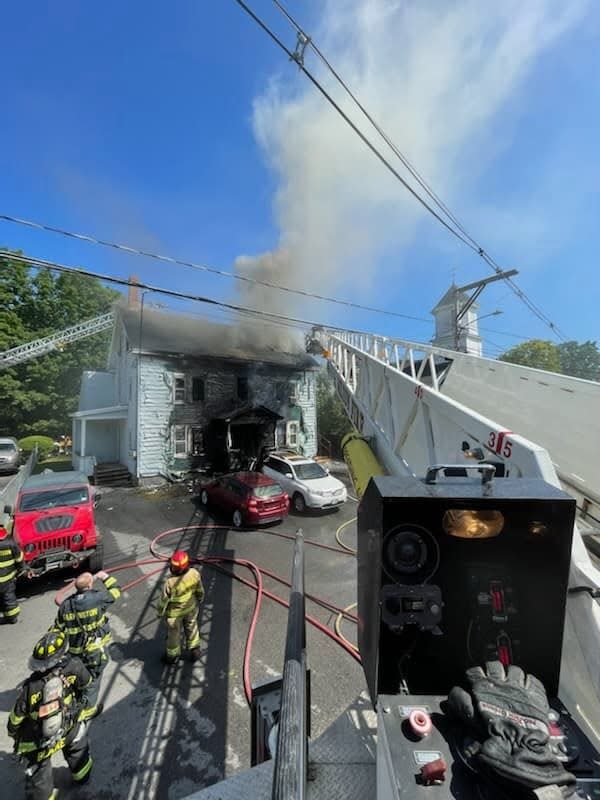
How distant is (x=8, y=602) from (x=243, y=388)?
537 inches

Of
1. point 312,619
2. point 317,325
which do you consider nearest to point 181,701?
point 312,619

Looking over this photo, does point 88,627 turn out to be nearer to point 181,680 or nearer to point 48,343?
point 181,680

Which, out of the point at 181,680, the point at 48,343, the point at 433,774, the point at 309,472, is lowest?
the point at 181,680

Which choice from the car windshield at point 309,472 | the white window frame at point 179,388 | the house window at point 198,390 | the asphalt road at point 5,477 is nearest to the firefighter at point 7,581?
the car windshield at point 309,472

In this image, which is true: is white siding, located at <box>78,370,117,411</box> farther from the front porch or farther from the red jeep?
the red jeep

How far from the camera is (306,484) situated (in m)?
11.1

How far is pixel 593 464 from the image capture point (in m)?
3.13

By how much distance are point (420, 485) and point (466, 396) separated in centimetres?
386

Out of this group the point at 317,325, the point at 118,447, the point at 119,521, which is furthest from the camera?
the point at 118,447

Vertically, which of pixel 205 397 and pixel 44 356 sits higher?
pixel 44 356

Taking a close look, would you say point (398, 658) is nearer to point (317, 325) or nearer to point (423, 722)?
point (423, 722)

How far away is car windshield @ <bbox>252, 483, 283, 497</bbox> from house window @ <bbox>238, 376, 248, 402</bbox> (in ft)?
29.1

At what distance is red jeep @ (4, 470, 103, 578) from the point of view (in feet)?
20.9

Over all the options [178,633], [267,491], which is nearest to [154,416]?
[267,491]
